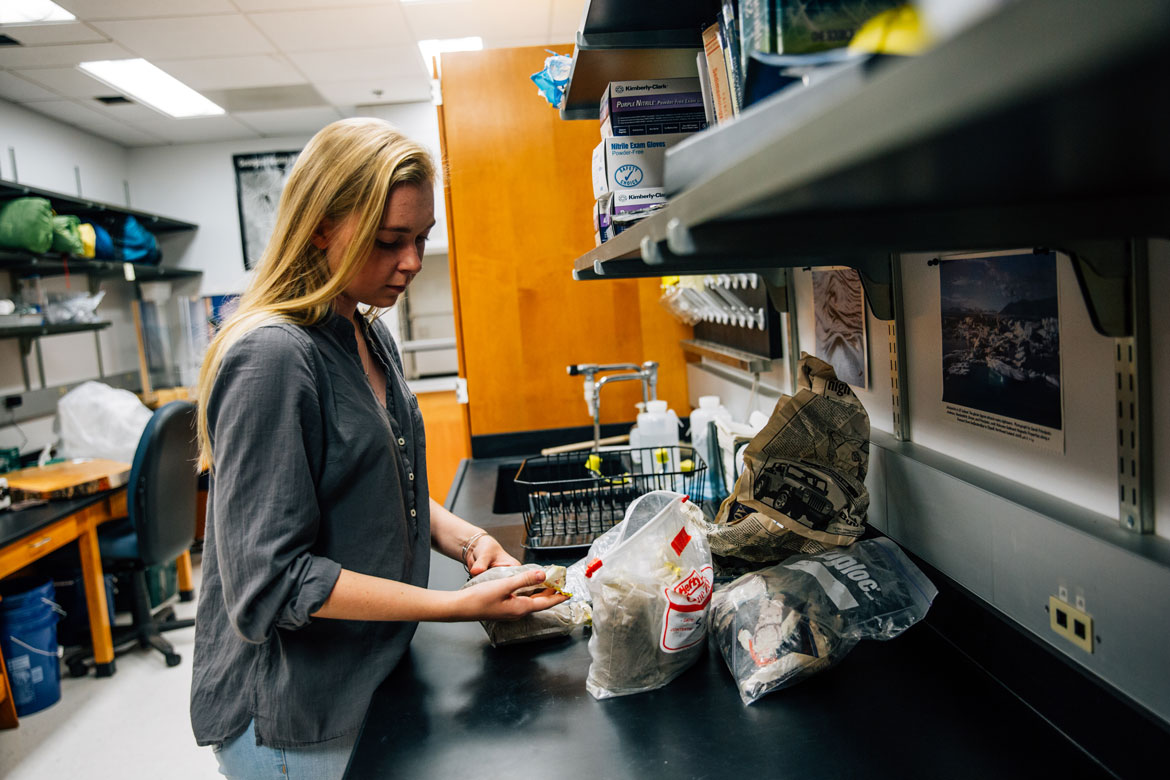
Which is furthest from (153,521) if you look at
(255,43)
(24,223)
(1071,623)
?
(1071,623)

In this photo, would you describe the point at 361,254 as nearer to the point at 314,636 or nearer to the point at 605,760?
the point at 314,636

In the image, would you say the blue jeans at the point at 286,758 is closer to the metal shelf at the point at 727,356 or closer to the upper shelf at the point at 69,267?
the metal shelf at the point at 727,356

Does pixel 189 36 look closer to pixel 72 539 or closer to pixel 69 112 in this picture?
pixel 69 112

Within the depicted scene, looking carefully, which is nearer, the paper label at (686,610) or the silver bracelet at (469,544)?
the paper label at (686,610)

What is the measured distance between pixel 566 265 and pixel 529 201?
26 centimetres

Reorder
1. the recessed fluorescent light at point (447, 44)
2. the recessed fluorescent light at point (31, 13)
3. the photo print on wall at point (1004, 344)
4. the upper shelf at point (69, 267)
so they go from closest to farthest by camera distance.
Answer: the photo print on wall at point (1004, 344) < the recessed fluorescent light at point (31, 13) < the upper shelf at point (69, 267) < the recessed fluorescent light at point (447, 44)

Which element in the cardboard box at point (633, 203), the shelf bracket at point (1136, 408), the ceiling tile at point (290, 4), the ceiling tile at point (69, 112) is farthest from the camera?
the ceiling tile at point (69, 112)

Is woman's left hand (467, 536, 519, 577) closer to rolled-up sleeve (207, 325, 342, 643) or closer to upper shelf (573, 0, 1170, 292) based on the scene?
rolled-up sleeve (207, 325, 342, 643)

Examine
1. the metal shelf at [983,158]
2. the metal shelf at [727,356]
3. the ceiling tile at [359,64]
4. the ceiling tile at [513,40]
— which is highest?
the ceiling tile at [513,40]

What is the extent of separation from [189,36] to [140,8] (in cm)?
39

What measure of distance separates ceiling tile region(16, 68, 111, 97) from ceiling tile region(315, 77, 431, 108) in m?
1.30

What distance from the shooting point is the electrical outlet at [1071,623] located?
2.49ft

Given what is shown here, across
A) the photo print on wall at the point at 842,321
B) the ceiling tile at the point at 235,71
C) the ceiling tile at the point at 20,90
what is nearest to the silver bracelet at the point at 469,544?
the photo print on wall at the point at 842,321

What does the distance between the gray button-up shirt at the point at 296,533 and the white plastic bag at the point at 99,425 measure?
3618 millimetres
